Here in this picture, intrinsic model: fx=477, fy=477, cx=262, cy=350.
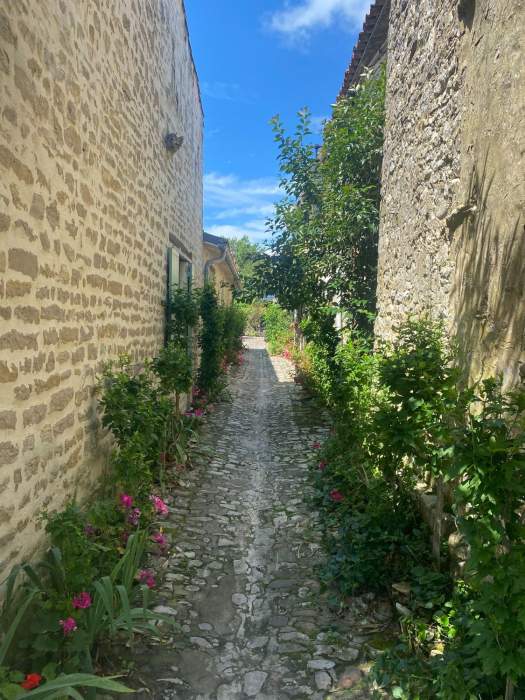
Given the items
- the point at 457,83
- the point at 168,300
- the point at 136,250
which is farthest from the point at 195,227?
the point at 457,83

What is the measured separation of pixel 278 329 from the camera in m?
21.3

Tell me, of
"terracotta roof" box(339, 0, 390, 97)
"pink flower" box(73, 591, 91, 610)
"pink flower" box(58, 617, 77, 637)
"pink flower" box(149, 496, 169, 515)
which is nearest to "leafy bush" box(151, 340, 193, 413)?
"pink flower" box(149, 496, 169, 515)

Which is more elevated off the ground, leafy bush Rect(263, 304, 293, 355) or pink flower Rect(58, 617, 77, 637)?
leafy bush Rect(263, 304, 293, 355)

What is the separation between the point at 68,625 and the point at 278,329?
19425 millimetres

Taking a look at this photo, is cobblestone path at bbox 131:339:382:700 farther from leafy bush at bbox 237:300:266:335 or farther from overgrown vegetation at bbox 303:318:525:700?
leafy bush at bbox 237:300:266:335

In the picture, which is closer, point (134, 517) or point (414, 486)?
point (134, 517)

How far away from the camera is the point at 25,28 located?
225cm

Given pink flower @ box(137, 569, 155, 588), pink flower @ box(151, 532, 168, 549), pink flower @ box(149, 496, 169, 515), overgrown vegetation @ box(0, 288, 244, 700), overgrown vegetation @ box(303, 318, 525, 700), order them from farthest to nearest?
pink flower @ box(149, 496, 169, 515) → pink flower @ box(151, 532, 168, 549) → pink flower @ box(137, 569, 155, 588) → overgrown vegetation @ box(0, 288, 244, 700) → overgrown vegetation @ box(303, 318, 525, 700)

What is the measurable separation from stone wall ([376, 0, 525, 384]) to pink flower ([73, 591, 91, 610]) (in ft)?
7.37

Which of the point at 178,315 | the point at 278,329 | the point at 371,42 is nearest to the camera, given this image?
the point at 178,315

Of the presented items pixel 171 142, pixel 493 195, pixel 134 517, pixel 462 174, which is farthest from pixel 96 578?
pixel 171 142

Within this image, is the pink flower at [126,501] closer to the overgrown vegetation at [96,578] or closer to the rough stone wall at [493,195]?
the overgrown vegetation at [96,578]

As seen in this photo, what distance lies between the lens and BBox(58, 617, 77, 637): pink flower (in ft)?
6.89

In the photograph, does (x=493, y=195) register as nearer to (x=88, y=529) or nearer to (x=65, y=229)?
(x=65, y=229)
